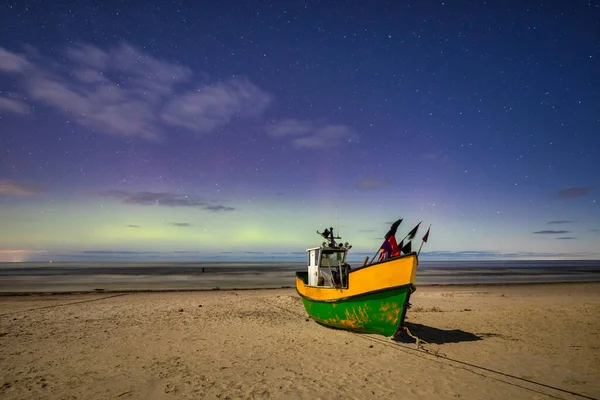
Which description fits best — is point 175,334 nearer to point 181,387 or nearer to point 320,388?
point 181,387

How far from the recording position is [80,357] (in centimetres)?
1002

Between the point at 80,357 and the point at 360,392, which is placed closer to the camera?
the point at 360,392

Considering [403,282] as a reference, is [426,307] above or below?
below

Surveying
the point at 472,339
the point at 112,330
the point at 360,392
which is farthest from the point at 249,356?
the point at 472,339

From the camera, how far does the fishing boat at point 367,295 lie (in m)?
10.8

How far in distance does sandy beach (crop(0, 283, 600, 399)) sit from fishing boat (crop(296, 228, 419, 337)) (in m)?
0.61

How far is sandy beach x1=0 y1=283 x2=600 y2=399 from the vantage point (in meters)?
7.70

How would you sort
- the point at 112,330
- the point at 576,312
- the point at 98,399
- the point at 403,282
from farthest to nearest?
the point at 576,312 → the point at 112,330 → the point at 403,282 → the point at 98,399

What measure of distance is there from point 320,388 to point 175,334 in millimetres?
7637

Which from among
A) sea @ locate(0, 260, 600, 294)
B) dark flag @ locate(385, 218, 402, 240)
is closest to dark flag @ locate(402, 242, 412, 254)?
dark flag @ locate(385, 218, 402, 240)

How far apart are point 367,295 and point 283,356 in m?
3.46

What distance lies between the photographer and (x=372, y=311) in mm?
11695

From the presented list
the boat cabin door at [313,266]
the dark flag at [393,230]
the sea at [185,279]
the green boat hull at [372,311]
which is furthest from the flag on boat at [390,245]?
the sea at [185,279]

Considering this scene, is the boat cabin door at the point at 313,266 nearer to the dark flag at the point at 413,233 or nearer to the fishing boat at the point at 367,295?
the fishing boat at the point at 367,295
